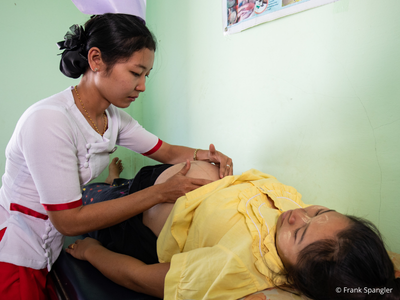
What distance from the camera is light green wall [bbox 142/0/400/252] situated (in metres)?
1.04

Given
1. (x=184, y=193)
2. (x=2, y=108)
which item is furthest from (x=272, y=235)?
(x=2, y=108)

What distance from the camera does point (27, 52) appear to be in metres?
1.89

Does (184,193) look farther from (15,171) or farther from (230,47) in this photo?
(230,47)

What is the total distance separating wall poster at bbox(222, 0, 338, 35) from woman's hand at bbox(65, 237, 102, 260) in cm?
142

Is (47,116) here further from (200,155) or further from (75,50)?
(200,155)

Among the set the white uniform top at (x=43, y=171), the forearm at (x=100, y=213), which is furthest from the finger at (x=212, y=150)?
the white uniform top at (x=43, y=171)

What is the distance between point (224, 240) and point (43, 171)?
0.67m

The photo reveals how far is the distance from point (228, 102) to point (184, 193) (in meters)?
0.87

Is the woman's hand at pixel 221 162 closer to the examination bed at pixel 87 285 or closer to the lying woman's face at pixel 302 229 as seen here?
the lying woman's face at pixel 302 229

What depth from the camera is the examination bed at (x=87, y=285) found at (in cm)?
89

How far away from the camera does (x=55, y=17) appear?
197cm

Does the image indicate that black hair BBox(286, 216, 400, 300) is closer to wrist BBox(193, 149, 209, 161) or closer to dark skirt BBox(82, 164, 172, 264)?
dark skirt BBox(82, 164, 172, 264)

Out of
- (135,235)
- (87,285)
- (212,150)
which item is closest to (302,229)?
(212,150)

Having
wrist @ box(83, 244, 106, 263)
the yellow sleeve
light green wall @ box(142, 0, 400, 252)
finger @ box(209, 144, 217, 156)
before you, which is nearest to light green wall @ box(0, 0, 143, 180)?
light green wall @ box(142, 0, 400, 252)
